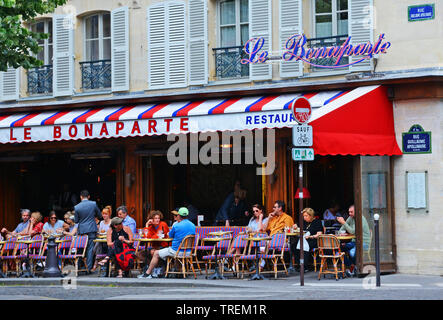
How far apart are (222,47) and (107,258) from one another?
5568 mm

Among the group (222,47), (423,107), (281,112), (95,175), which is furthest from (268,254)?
(95,175)

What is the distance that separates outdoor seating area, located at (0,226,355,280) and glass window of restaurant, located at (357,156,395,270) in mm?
499

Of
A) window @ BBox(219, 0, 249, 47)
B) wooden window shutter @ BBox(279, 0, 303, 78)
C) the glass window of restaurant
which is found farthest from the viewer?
window @ BBox(219, 0, 249, 47)

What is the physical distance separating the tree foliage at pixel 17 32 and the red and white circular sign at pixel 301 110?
601cm

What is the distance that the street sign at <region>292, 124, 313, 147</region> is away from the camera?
599 inches

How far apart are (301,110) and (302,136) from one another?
0.42 m

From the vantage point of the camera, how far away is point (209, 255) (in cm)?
1806

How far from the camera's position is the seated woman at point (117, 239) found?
18.1 meters

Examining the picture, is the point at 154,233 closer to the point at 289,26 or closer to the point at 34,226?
the point at 34,226

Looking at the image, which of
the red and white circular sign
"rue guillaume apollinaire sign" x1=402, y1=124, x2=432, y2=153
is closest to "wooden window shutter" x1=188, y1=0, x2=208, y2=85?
"rue guillaume apollinaire sign" x1=402, y1=124, x2=432, y2=153

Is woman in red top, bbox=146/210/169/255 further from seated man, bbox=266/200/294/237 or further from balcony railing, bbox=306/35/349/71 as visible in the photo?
balcony railing, bbox=306/35/349/71

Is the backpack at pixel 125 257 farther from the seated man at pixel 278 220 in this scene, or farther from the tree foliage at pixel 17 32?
the tree foliage at pixel 17 32

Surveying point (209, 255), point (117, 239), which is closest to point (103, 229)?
point (117, 239)

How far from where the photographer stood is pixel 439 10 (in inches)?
712
